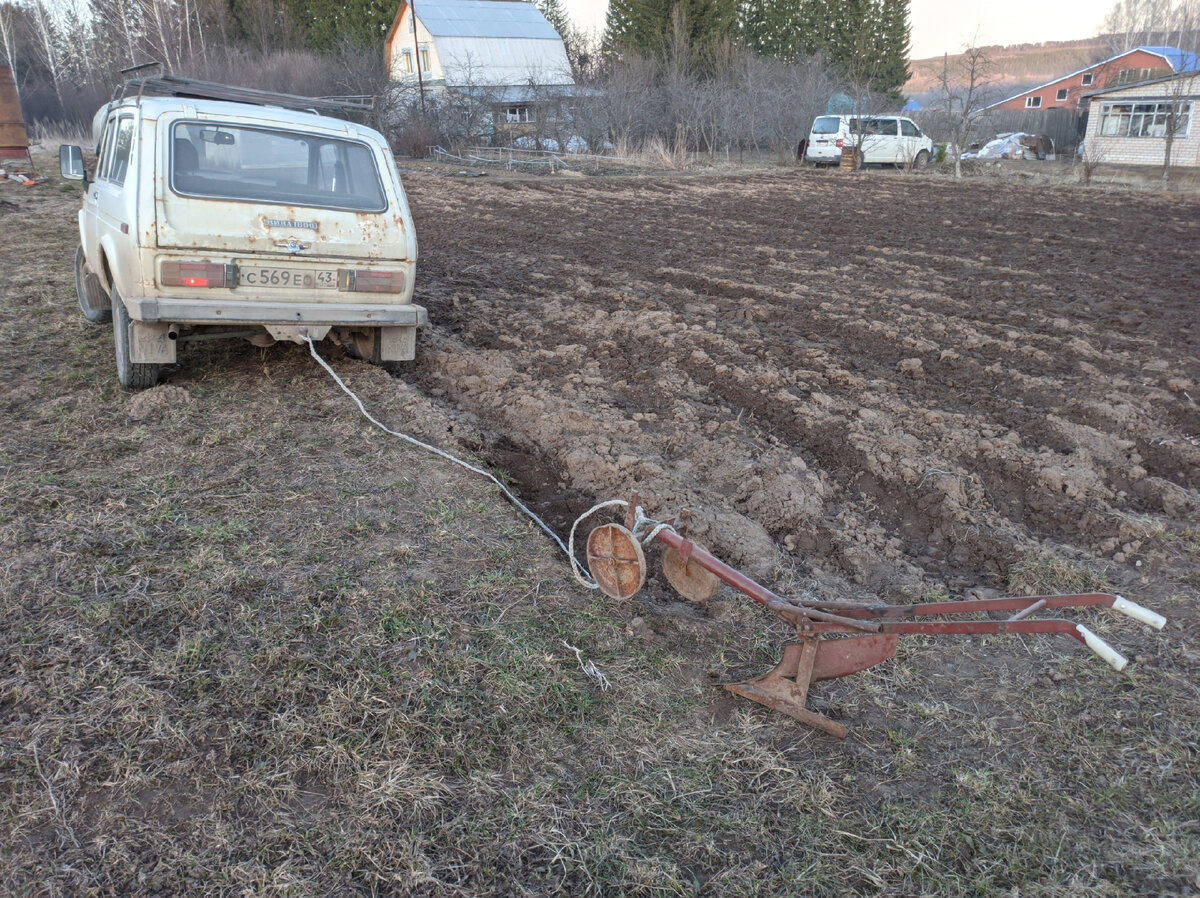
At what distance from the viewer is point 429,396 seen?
636 centimetres

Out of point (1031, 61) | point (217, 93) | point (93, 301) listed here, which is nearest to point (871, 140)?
point (217, 93)

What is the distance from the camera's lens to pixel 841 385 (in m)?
6.52

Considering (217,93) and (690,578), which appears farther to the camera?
(217,93)

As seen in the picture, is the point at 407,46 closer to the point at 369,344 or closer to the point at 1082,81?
the point at 369,344

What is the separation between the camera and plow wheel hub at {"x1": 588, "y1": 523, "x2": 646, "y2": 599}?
3.30m

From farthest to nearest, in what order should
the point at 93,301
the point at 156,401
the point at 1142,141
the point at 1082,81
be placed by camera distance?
the point at 1082,81 < the point at 1142,141 < the point at 93,301 < the point at 156,401

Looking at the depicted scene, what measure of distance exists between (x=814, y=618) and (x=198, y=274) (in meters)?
4.32

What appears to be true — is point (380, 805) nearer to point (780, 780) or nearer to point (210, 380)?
point (780, 780)

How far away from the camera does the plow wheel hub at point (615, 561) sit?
10.8ft

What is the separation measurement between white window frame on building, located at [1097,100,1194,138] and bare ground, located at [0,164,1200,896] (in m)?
34.4

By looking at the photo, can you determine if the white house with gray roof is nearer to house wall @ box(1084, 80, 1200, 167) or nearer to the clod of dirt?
house wall @ box(1084, 80, 1200, 167)

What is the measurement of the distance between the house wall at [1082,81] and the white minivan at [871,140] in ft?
Answer: 114

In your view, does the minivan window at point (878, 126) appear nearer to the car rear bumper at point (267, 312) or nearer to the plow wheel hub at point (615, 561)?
the car rear bumper at point (267, 312)

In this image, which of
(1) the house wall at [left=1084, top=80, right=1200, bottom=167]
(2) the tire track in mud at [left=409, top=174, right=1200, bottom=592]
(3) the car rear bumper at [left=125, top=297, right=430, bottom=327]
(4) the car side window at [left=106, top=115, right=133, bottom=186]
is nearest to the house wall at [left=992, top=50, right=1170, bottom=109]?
(1) the house wall at [left=1084, top=80, right=1200, bottom=167]
